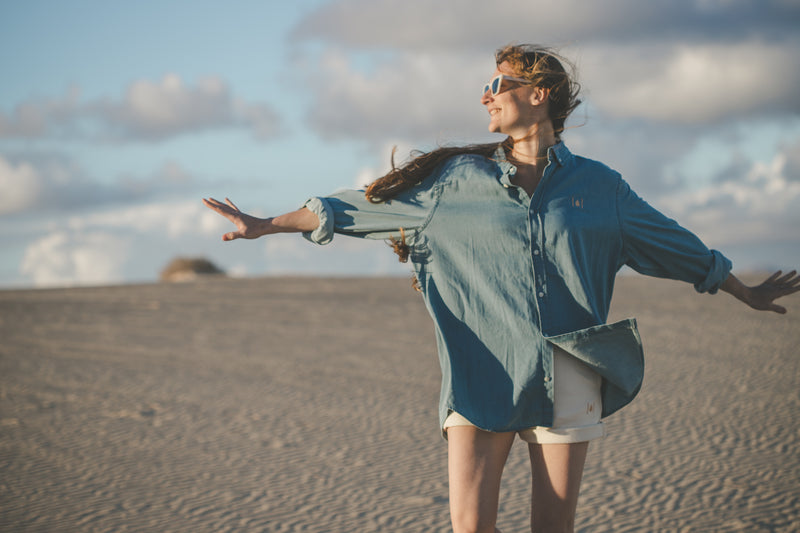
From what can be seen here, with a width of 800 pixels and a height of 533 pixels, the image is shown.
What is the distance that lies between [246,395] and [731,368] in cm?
507

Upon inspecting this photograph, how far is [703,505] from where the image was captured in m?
4.14

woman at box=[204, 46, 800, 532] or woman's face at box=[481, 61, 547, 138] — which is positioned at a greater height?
woman's face at box=[481, 61, 547, 138]

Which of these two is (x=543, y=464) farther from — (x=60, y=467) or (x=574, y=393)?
(x=60, y=467)

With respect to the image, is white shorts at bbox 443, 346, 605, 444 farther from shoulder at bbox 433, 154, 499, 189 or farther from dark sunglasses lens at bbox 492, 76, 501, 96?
dark sunglasses lens at bbox 492, 76, 501, 96

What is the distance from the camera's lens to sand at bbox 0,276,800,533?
4.12 meters

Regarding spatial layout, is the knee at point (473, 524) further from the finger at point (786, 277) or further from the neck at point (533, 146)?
the finger at point (786, 277)

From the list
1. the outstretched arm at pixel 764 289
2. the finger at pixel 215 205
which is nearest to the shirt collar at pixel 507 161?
the outstretched arm at pixel 764 289

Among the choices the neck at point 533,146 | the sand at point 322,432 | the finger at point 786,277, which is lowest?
the sand at point 322,432

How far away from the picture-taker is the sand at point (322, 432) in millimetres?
4125

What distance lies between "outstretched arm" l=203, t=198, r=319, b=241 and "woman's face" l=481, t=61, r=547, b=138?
69cm

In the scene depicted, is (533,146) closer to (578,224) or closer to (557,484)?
(578,224)

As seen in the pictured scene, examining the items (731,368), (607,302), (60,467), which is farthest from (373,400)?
(607,302)

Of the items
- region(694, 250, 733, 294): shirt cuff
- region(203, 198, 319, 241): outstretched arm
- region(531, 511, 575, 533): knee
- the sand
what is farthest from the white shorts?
the sand

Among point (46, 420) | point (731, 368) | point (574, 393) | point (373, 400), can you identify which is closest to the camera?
point (574, 393)
